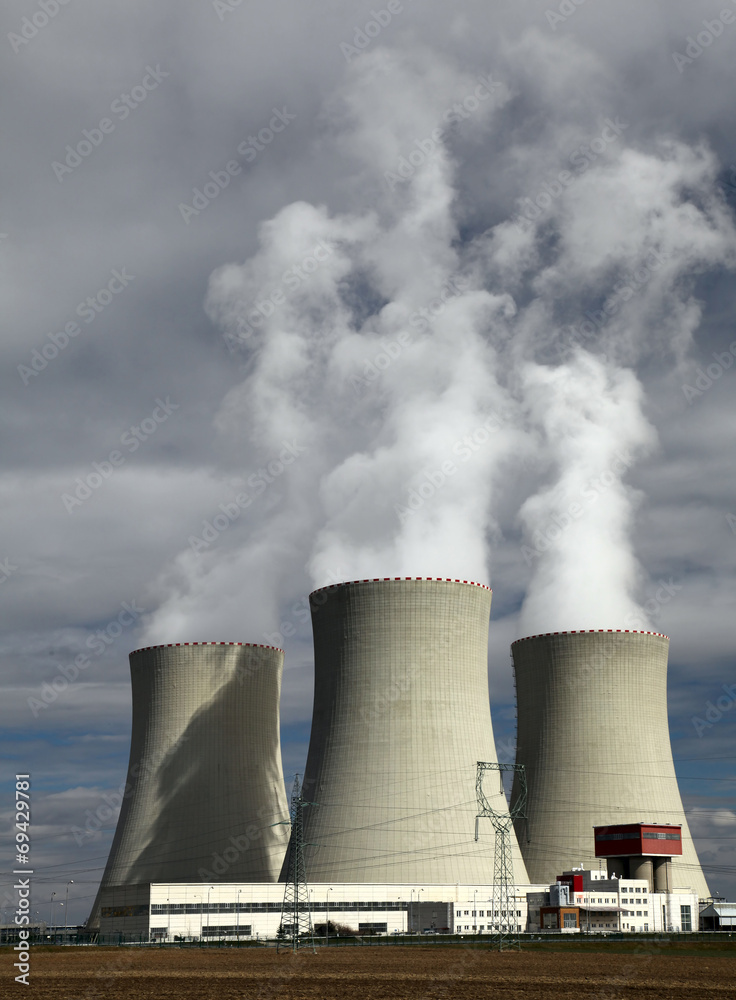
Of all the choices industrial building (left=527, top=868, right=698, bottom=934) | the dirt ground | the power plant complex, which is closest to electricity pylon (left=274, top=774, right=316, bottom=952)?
the power plant complex

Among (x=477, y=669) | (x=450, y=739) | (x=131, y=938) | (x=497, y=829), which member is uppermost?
(x=477, y=669)

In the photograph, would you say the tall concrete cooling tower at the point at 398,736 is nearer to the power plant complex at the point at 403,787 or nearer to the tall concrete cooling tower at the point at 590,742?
the power plant complex at the point at 403,787

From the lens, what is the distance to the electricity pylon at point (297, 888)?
33.6 metres

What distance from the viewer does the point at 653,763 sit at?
4041 centimetres

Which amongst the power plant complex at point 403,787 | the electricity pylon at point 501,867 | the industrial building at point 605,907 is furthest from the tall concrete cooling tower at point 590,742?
the electricity pylon at point 501,867

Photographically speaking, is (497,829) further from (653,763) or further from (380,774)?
(653,763)

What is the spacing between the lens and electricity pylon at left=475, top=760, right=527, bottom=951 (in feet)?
112

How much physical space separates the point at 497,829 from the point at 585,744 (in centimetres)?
684

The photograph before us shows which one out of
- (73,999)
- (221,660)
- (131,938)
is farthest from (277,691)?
(73,999)

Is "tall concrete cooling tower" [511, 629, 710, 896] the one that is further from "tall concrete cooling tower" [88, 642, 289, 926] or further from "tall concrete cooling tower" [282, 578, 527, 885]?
"tall concrete cooling tower" [88, 642, 289, 926]

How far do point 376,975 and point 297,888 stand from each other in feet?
39.1

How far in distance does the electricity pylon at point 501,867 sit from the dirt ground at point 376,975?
356 cm

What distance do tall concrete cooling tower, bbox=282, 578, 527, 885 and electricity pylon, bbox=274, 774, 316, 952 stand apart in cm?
42

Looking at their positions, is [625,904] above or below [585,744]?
below
